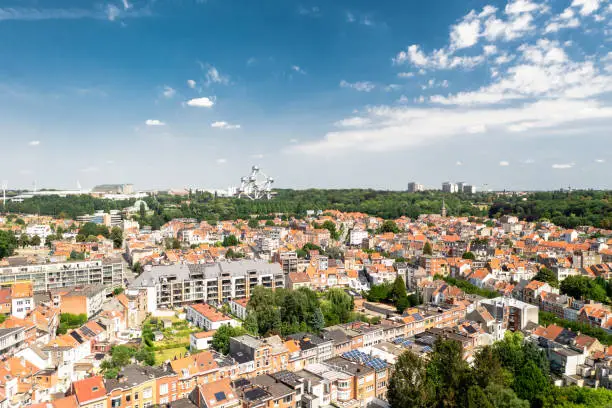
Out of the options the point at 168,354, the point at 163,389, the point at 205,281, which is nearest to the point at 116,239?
the point at 205,281

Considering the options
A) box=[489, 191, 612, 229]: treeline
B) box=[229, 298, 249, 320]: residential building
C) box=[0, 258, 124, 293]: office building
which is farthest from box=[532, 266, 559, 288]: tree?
box=[0, 258, 124, 293]: office building

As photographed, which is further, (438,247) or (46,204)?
(46,204)

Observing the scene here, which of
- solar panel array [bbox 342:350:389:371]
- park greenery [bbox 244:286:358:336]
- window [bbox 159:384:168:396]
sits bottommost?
solar panel array [bbox 342:350:389:371]

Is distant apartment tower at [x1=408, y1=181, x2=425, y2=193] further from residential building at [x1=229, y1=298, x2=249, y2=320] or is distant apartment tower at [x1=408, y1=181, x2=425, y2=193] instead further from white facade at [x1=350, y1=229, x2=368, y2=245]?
residential building at [x1=229, y1=298, x2=249, y2=320]

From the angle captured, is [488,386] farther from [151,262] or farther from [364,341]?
[151,262]

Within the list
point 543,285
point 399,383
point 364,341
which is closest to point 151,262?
point 364,341

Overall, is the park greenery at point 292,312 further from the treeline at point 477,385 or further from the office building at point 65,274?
the office building at point 65,274
